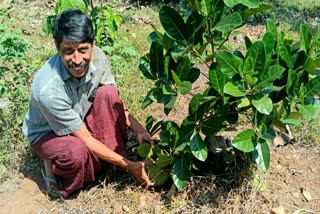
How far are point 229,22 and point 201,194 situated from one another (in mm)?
1076

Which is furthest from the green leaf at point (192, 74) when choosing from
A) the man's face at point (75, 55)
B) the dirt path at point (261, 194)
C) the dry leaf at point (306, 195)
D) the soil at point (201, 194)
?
the dry leaf at point (306, 195)

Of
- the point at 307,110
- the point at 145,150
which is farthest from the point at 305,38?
the point at 145,150

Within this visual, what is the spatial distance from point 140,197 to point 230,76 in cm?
104

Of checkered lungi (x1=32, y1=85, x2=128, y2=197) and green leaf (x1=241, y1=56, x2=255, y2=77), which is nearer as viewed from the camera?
green leaf (x1=241, y1=56, x2=255, y2=77)

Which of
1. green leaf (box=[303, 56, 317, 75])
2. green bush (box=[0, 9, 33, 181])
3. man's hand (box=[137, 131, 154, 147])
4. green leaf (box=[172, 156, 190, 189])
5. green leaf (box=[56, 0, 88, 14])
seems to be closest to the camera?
green leaf (box=[303, 56, 317, 75])

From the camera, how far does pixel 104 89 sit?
2.75 metres

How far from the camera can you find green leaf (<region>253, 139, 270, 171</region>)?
2240mm

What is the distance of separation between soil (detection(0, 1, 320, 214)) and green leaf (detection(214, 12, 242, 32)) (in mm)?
969

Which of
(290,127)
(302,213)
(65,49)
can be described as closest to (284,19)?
(290,127)

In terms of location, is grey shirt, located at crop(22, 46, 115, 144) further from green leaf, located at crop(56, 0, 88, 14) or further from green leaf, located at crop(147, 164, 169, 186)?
green leaf, located at crop(56, 0, 88, 14)

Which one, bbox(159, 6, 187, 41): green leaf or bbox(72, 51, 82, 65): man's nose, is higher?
bbox(159, 6, 187, 41): green leaf

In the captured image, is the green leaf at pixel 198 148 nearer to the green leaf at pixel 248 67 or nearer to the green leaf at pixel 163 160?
the green leaf at pixel 163 160

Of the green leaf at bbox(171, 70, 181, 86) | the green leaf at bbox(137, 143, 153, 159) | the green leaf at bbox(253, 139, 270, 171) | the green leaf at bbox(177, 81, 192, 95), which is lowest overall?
the green leaf at bbox(137, 143, 153, 159)

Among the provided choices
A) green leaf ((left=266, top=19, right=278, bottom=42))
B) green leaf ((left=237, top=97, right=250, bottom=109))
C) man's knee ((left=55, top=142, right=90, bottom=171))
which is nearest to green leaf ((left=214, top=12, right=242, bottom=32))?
green leaf ((left=266, top=19, right=278, bottom=42))
